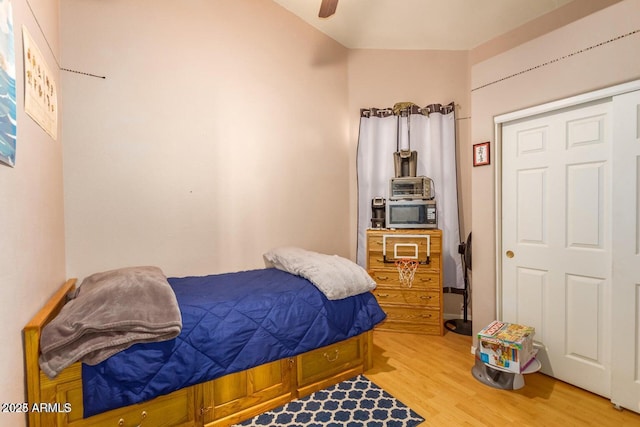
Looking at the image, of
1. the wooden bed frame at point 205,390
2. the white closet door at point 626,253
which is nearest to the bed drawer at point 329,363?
the wooden bed frame at point 205,390

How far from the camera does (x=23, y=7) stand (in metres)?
1.35

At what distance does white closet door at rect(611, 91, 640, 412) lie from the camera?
73.1 inches

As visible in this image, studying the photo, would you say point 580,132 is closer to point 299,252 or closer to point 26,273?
point 299,252

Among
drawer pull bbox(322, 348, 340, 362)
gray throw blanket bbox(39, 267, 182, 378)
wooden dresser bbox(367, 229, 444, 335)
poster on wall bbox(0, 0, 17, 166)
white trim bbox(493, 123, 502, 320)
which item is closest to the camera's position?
poster on wall bbox(0, 0, 17, 166)

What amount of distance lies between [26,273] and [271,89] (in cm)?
240

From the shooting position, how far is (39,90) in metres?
1.56

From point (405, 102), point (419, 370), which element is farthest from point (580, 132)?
point (419, 370)

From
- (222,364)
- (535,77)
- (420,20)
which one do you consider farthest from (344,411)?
(420,20)

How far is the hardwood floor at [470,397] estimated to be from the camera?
185 cm

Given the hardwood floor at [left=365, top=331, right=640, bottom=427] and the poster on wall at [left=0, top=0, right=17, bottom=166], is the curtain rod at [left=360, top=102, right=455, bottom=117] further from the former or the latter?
the poster on wall at [left=0, top=0, right=17, bottom=166]

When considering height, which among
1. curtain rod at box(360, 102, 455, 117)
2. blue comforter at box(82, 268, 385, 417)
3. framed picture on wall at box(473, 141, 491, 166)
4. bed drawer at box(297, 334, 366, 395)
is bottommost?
bed drawer at box(297, 334, 366, 395)

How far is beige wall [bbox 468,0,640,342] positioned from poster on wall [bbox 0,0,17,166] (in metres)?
2.89

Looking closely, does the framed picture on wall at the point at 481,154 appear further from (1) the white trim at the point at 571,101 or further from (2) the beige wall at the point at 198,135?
(2) the beige wall at the point at 198,135

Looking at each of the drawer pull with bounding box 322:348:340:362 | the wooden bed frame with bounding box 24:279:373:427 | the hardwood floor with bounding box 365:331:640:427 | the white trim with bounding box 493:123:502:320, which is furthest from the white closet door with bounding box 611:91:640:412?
the drawer pull with bounding box 322:348:340:362
